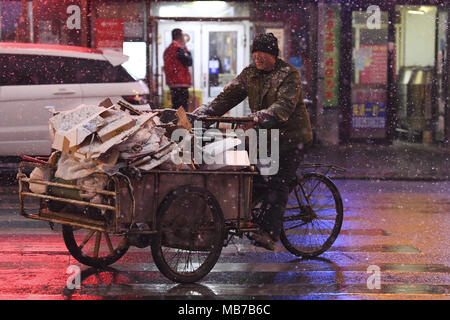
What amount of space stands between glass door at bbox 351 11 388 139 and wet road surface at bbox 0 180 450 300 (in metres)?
9.01

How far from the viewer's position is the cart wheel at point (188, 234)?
5.91 meters

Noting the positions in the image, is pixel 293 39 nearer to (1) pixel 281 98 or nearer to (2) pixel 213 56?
(2) pixel 213 56

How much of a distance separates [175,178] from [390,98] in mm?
12820

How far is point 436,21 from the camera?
738 inches

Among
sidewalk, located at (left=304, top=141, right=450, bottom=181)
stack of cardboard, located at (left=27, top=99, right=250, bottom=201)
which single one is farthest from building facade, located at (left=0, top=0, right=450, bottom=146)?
stack of cardboard, located at (left=27, top=99, right=250, bottom=201)

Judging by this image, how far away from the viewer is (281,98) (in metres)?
6.51

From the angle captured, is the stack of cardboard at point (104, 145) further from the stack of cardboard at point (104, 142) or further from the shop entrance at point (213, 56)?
the shop entrance at point (213, 56)

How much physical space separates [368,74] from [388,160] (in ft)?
10.5

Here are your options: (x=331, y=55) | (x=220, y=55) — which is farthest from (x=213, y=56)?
(x=331, y=55)

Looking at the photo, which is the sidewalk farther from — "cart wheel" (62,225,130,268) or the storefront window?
"cart wheel" (62,225,130,268)

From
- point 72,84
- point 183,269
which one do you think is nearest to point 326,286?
point 183,269

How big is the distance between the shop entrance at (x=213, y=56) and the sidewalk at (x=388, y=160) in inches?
109

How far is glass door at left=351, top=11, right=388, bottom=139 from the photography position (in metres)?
17.8

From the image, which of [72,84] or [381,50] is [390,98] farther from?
[72,84]
